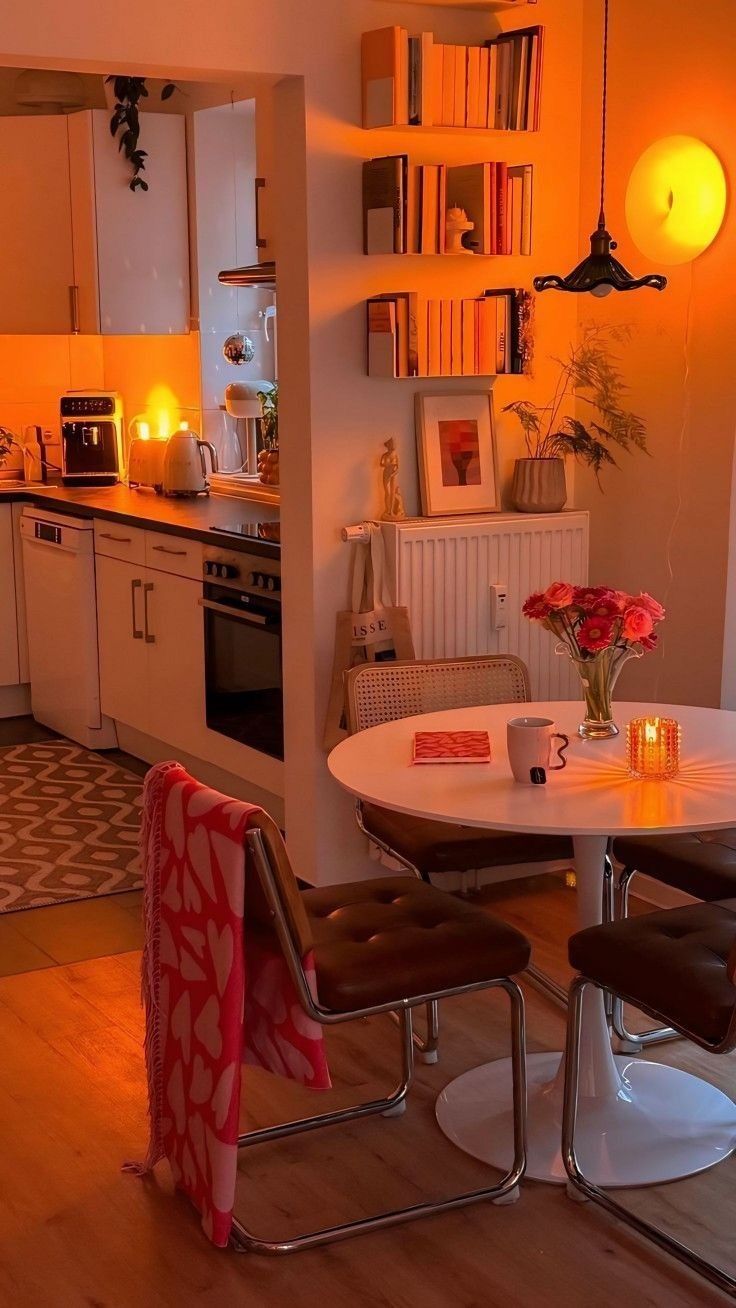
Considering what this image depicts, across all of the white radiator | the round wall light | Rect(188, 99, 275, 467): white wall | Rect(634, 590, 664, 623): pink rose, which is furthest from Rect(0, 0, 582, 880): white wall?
Rect(188, 99, 275, 467): white wall

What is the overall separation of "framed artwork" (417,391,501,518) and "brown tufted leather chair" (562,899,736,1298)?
5.22ft

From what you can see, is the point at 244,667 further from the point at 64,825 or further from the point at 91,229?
the point at 91,229

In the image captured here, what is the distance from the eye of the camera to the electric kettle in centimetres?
569

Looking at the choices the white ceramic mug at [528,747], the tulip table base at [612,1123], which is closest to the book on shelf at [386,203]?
the white ceramic mug at [528,747]

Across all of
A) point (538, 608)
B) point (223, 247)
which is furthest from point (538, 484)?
point (223, 247)

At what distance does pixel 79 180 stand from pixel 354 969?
165 inches

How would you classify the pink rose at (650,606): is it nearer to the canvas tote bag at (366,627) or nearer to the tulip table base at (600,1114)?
the tulip table base at (600,1114)

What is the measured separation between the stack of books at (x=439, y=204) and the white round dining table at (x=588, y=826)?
1276 millimetres

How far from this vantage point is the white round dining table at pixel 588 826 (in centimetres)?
259

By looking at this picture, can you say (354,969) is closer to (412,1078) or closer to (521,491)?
(412,1078)

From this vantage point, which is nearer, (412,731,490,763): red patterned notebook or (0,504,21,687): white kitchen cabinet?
(412,731,490,763): red patterned notebook

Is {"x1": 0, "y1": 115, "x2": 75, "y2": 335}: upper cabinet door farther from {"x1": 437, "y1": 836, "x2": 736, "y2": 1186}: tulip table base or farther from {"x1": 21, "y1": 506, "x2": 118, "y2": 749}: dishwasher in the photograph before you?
{"x1": 437, "y1": 836, "x2": 736, "y2": 1186}: tulip table base

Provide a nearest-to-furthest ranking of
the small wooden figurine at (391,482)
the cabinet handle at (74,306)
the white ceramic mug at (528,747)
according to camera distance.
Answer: the white ceramic mug at (528,747)
the small wooden figurine at (391,482)
the cabinet handle at (74,306)

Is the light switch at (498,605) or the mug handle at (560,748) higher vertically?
the light switch at (498,605)
